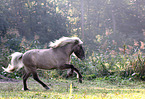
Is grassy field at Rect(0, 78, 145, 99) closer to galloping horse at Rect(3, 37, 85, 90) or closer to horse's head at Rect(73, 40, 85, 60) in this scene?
galloping horse at Rect(3, 37, 85, 90)

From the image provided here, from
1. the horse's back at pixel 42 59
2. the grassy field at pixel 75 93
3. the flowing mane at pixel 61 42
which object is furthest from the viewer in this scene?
the flowing mane at pixel 61 42

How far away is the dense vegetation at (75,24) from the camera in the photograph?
1948cm

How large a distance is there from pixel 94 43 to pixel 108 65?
2395 cm

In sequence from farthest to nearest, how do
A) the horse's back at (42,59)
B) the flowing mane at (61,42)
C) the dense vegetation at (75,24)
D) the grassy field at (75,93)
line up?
the dense vegetation at (75,24) → the flowing mane at (61,42) → the horse's back at (42,59) → the grassy field at (75,93)

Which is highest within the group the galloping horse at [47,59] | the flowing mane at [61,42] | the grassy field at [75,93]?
the flowing mane at [61,42]

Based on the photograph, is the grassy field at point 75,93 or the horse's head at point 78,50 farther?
the horse's head at point 78,50

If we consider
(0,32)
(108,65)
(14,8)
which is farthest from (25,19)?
(108,65)

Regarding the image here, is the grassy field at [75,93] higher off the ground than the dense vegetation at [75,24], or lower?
lower

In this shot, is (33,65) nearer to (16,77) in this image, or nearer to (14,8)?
(16,77)

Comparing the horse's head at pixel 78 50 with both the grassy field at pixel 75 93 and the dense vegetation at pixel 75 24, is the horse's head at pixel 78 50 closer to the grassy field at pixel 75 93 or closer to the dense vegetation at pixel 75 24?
the grassy field at pixel 75 93

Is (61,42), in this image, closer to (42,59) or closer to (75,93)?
(42,59)

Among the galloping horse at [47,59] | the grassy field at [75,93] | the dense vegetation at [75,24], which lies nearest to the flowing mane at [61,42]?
the galloping horse at [47,59]

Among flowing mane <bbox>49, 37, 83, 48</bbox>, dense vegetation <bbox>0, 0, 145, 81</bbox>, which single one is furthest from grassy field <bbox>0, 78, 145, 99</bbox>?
dense vegetation <bbox>0, 0, 145, 81</bbox>

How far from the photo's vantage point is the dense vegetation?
63.9 ft
